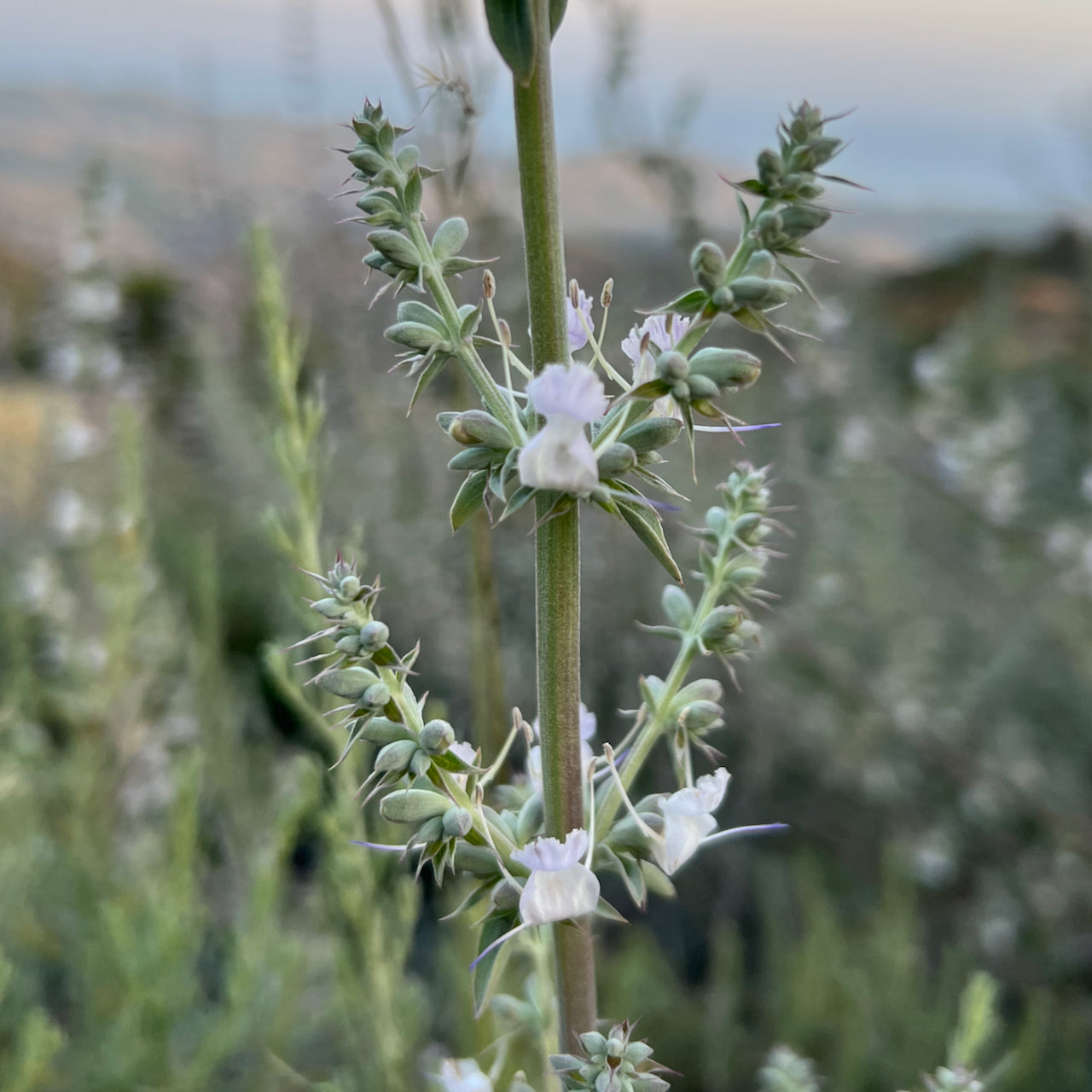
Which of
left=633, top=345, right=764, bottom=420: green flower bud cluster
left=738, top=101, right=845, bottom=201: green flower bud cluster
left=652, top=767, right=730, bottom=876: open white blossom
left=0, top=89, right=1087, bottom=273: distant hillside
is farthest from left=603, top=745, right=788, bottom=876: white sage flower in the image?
left=0, top=89, right=1087, bottom=273: distant hillside

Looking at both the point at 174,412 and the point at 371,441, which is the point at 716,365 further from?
the point at 174,412

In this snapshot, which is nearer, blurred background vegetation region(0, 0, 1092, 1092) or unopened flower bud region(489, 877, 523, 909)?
unopened flower bud region(489, 877, 523, 909)

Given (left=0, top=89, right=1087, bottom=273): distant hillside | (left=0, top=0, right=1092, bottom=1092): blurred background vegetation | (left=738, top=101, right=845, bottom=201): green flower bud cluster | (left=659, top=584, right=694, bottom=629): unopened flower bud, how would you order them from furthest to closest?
(left=0, top=89, right=1087, bottom=273): distant hillside < (left=0, top=0, right=1092, bottom=1092): blurred background vegetation < (left=659, top=584, right=694, bottom=629): unopened flower bud < (left=738, top=101, right=845, bottom=201): green flower bud cluster

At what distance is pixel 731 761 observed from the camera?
2.55 m

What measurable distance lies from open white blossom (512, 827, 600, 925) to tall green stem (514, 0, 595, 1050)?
6 cm

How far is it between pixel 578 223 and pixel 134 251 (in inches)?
99.8

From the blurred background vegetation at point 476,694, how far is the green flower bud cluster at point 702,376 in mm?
297

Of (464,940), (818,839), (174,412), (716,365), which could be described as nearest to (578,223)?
(174,412)

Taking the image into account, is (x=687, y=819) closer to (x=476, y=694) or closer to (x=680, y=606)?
(x=680, y=606)

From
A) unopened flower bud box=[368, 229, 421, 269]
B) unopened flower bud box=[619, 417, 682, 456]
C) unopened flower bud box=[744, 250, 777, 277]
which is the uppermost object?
unopened flower bud box=[368, 229, 421, 269]

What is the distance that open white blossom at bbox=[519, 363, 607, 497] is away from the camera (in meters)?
0.53

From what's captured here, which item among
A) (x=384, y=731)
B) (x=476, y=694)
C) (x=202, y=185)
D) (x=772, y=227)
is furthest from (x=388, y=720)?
(x=202, y=185)

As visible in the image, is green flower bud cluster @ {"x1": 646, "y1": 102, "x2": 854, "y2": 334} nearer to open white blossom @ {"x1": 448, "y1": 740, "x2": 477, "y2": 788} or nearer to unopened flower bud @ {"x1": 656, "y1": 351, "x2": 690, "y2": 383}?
unopened flower bud @ {"x1": 656, "y1": 351, "x2": 690, "y2": 383}

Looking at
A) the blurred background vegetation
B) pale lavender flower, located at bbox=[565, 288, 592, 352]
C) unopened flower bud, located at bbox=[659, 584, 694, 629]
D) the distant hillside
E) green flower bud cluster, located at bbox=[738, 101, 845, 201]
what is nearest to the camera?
green flower bud cluster, located at bbox=[738, 101, 845, 201]
